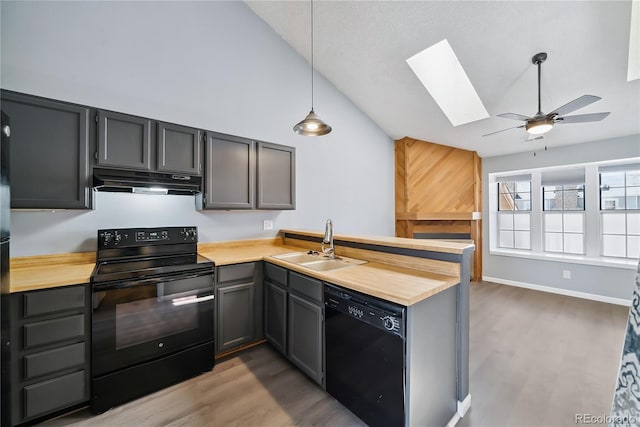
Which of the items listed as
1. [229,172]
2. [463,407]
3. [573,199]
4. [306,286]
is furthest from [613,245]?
[229,172]

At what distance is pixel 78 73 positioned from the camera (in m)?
2.29

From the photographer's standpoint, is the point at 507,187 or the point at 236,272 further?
the point at 507,187

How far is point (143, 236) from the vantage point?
2.32 m

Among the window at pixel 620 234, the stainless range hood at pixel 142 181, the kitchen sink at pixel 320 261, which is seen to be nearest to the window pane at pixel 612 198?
the window at pixel 620 234

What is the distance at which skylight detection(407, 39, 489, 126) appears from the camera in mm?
3207

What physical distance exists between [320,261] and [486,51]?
8.83ft

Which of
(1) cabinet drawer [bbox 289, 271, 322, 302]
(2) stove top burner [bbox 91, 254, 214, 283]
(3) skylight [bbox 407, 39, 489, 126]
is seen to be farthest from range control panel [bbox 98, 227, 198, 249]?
(3) skylight [bbox 407, 39, 489, 126]

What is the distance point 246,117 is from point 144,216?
1630mm

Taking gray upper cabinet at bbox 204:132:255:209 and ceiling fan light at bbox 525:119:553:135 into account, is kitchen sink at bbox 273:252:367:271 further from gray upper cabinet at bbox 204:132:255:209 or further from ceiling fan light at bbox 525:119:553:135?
ceiling fan light at bbox 525:119:553:135

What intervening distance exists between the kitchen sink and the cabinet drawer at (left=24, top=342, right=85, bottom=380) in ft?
5.04

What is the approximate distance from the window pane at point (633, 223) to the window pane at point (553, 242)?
0.78 m

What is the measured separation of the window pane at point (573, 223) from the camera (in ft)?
A: 13.8

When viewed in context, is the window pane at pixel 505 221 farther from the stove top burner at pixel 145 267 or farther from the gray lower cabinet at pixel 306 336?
the stove top burner at pixel 145 267

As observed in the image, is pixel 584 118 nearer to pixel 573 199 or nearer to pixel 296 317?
pixel 573 199
